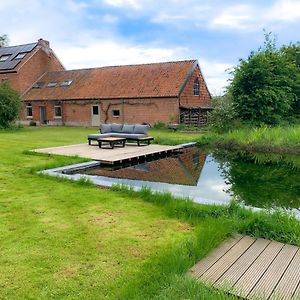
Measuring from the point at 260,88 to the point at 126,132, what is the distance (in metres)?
7.03

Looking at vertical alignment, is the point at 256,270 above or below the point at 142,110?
below

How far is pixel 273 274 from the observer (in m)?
3.15

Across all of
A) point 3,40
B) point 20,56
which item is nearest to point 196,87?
point 20,56

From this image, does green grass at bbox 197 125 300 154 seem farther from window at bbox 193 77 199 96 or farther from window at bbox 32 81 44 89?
window at bbox 32 81 44 89

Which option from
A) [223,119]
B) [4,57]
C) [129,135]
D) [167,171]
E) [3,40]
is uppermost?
[3,40]

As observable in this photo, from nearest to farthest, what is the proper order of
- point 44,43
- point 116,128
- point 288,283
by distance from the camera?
1. point 288,283
2. point 116,128
3. point 44,43

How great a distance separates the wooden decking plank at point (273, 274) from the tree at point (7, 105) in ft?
67.8

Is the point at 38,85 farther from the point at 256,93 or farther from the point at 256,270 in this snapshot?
the point at 256,270

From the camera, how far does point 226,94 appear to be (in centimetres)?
1767

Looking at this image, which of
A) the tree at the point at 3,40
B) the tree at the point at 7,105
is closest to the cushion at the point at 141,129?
the tree at the point at 7,105

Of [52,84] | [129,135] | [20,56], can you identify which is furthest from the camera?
[20,56]

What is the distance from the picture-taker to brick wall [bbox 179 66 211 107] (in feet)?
77.8

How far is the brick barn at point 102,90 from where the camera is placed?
2372 cm

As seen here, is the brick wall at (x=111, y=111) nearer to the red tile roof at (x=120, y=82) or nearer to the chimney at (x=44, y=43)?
the red tile roof at (x=120, y=82)
